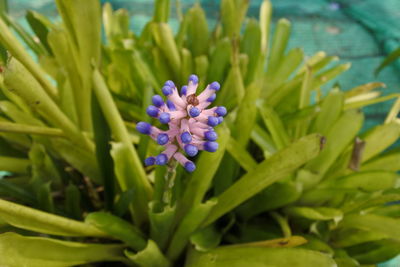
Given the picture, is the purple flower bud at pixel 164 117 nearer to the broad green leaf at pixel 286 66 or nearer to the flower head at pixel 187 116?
the flower head at pixel 187 116

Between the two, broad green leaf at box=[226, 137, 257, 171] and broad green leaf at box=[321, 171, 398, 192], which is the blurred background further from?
broad green leaf at box=[226, 137, 257, 171]

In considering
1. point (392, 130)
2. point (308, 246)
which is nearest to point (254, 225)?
point (308, 246)

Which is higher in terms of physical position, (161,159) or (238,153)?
(161,159)

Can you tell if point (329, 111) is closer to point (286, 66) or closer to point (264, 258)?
point (286, 66)

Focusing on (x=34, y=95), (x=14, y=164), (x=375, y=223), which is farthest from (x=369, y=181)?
(x=14, y=164)

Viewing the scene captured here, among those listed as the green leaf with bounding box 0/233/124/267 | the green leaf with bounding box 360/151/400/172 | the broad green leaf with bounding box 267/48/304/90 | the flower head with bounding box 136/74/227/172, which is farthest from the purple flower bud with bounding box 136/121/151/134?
the broad green leaf with bounding box 267/48/304/90

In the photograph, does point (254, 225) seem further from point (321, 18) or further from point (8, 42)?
point (321, 18)
